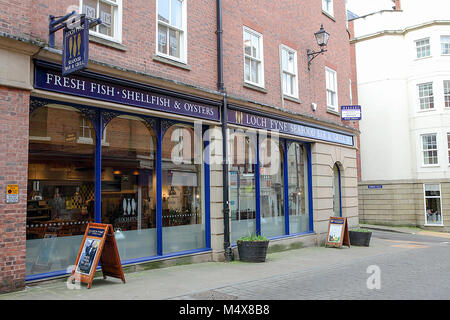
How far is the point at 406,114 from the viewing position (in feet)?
88.7

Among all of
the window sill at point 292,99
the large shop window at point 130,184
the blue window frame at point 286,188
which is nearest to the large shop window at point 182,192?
the large shop window at point 130,184

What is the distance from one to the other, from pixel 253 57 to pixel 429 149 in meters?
17.9

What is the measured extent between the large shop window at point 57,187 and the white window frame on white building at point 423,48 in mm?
24466

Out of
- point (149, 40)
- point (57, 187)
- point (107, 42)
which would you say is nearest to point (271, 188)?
point (149, 40)

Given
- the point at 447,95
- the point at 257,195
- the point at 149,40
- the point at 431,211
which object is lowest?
the point at 431,211

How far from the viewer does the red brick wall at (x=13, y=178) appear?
6.79 metres

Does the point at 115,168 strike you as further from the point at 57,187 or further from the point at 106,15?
the point at 106,15

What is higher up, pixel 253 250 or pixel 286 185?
pixel 286 185

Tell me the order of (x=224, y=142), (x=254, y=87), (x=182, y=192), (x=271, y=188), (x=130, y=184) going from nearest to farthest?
(x=130, y=184) → (x=182, y=192) → (x=224, y=142) → (x=254, y=87) → (x=271, y=188)

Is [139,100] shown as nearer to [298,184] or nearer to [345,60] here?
[298,184]

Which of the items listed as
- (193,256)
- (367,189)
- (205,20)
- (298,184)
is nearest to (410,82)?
(367,189)

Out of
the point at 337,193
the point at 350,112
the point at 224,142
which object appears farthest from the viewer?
the point at 337,193

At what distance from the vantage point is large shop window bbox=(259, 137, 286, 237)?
13.3 meters

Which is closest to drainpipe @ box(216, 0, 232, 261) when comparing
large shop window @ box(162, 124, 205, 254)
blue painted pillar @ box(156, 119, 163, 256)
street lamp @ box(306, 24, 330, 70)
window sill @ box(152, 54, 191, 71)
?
large shop window @ box(162, 124, 205, 254)
